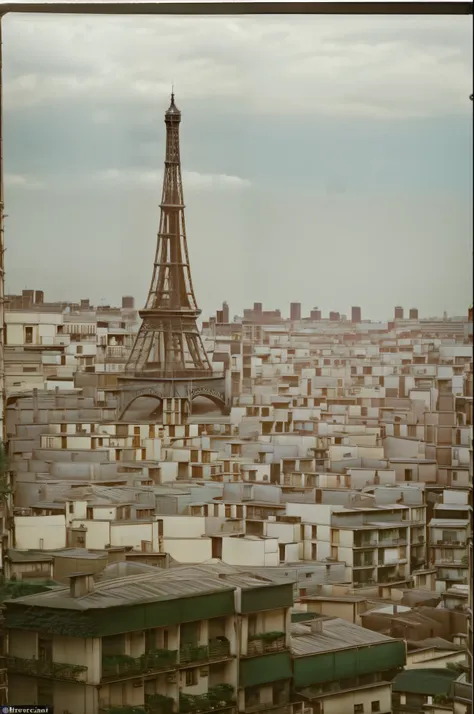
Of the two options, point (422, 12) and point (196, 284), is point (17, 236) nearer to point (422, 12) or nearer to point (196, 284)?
point (196, 284)

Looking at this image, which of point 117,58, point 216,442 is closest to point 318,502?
point 216,442

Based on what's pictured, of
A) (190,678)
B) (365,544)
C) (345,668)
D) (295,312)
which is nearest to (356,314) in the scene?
(295,312)

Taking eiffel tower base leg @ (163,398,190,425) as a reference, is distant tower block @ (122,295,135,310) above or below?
above

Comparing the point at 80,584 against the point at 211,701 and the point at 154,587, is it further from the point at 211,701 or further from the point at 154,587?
the point at 211,701

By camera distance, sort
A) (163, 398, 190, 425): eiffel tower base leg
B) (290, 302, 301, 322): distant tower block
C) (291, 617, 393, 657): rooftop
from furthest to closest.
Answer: (163, 398, 190, 425): eiffel tower base leg, (290, 302, 301, 322): distant tower block, (291, 617, 393, 657): rooftop

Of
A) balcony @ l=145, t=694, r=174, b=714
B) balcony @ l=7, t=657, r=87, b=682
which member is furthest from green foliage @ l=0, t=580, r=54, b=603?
balcony @ l=145, t=694, r=174, b=714

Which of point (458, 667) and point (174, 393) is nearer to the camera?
point (458, 667)

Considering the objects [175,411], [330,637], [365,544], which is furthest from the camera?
[175,411]

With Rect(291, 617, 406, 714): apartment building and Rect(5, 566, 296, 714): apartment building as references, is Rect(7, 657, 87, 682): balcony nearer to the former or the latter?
Rect(5, 566, 296, 714): apartment building
